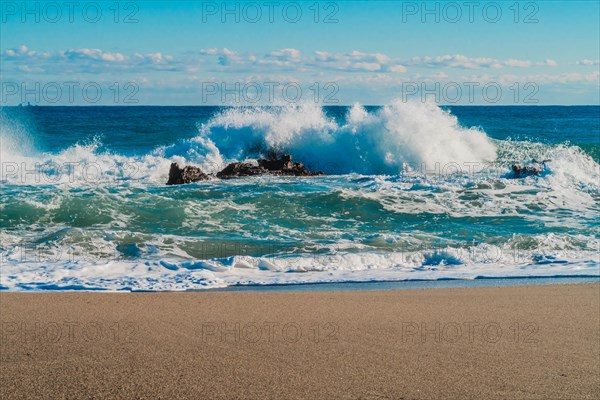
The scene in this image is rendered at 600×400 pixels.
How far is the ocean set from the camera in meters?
7.68

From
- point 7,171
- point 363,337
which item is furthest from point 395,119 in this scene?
point 363,337

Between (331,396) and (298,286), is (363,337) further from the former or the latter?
(298,286)

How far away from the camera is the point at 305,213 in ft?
37.1

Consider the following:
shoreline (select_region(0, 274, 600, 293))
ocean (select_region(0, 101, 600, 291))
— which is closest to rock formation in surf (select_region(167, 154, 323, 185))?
ocean (select_region(0, 101, 600, 291))

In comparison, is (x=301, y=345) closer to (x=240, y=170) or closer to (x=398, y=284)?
(x=398, y=284)

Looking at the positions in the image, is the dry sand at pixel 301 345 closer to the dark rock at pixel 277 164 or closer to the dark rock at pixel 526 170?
the dark rock at pixel 526 170

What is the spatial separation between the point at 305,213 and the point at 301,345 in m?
6.86

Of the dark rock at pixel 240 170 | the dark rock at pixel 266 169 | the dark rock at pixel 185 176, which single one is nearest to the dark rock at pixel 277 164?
the dark rock at pixel 266 169

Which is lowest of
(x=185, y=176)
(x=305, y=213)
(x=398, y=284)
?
(x=398, y=284)

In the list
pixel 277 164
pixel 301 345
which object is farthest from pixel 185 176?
pixel 301 345

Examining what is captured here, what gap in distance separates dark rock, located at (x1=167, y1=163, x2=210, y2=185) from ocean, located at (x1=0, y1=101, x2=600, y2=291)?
0.60 metres

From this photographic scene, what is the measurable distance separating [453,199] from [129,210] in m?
6.03

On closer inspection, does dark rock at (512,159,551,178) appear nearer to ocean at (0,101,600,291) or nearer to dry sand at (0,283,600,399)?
ocean at (0,101,600,291)

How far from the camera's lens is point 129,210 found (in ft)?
36.6
